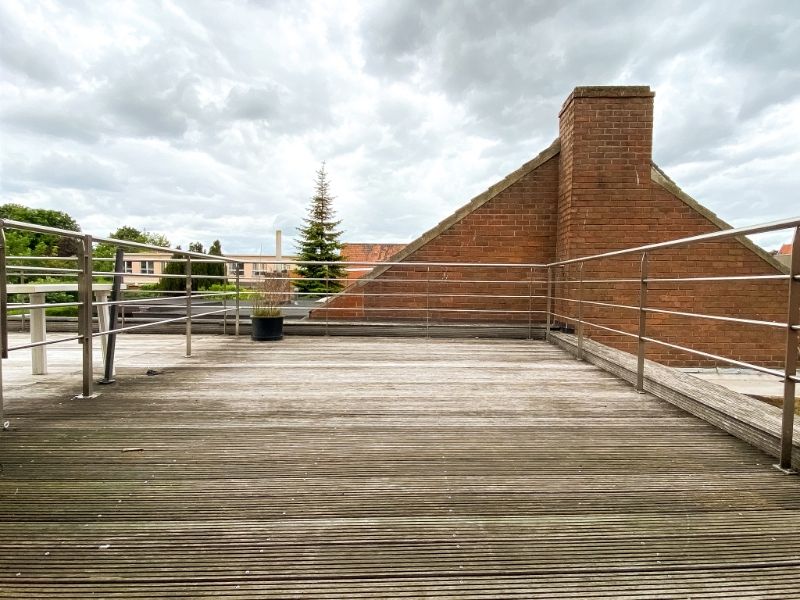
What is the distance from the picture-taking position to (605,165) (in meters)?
5.66

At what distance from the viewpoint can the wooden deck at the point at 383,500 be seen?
105 cm

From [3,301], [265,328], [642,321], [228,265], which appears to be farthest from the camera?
[228,265]

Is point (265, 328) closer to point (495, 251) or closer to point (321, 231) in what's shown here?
point (495, 251)

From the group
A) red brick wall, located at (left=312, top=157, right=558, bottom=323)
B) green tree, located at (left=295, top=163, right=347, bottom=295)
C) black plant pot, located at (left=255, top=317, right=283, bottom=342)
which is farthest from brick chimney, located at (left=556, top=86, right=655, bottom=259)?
green tree, located at (left=295, top=163, right=347, bottom=295)

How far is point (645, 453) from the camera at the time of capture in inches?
73.0

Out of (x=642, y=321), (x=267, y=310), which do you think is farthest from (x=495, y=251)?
(x=642, y=321)

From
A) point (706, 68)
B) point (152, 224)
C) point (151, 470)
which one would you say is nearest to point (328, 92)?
point (706, 68)

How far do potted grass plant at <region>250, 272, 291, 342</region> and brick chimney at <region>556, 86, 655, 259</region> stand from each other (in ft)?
12.7

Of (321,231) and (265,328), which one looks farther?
(321,231)

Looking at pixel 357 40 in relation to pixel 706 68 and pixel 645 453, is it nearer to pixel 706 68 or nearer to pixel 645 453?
pixel 706 68

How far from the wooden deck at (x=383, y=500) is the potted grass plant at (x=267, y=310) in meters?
2.54

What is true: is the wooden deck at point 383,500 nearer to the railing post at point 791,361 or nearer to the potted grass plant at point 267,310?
the railing post at point 791,361

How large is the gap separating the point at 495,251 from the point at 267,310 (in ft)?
11.0

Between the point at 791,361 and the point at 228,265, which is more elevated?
the point at 228,265
